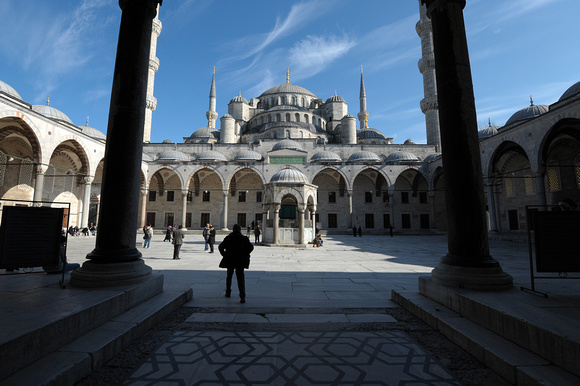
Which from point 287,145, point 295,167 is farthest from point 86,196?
point 287,145

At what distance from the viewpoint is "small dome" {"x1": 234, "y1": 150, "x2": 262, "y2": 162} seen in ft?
87.9

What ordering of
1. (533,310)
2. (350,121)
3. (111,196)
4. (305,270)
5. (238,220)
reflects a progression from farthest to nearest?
(350,121)
(238,220)
(305,270)
(111,196)
(533,310)

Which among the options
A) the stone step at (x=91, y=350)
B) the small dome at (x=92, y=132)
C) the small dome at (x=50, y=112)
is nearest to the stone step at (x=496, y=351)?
the stone step at (x=91, y=350)

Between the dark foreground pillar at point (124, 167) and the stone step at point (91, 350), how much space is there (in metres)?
0.55

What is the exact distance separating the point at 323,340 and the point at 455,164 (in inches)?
106

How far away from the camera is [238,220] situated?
93.2 ft

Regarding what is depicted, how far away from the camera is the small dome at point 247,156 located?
2680 centimetres

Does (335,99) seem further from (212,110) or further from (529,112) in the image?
(529,112)

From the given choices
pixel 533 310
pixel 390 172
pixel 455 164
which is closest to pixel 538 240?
pixel 533 310

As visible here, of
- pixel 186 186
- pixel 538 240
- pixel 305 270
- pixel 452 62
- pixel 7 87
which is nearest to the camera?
pixel 538 240

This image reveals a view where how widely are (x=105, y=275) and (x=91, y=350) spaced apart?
1.29 meters

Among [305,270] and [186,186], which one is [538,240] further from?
[186,186]

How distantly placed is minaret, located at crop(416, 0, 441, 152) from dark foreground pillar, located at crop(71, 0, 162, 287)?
29.0 metres

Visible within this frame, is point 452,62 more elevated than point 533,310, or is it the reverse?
point 452,62
